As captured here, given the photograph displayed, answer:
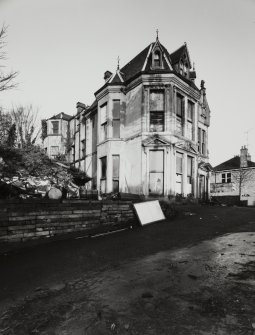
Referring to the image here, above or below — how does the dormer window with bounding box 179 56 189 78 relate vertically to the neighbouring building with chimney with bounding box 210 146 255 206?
above

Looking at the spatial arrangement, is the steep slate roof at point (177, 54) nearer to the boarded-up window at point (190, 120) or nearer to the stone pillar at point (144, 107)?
the boarded-up window at point (190, 120)

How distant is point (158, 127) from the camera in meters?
16.7

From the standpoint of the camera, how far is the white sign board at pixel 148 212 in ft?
29.3

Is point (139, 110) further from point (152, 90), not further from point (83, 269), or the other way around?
point (83, 269)

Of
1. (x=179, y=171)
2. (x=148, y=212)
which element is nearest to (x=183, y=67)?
(x=179, y=171)

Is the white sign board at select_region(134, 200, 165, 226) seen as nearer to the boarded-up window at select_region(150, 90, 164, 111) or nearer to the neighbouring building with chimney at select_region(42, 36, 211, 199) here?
the neighbouring building with chimney at select_region(42, 36, 211, 199)

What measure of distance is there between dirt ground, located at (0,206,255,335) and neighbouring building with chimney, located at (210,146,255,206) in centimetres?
3114

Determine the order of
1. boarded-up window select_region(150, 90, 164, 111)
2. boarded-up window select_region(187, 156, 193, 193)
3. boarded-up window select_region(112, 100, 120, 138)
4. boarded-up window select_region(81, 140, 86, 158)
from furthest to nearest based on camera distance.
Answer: boarded-up window select_region(81, 140, 86, 158), boarded-up window select_region(112, 100, 120, 138), boarded-up window select_region(187, 156, 193, 193), boarded-up window select_region(150, 90, 164, 111)

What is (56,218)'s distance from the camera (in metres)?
6.84

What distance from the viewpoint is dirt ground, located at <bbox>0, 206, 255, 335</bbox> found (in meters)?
2.52

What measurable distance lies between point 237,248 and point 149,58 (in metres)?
15.9

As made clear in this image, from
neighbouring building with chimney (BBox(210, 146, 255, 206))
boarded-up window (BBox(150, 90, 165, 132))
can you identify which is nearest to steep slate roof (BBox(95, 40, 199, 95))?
boarded-up window (BBox(150, 90, 165, 132))

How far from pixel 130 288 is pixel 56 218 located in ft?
13.1

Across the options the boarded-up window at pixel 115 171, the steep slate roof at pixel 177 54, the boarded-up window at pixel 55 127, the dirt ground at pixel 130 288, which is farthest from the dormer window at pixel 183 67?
the boarded-up window at pixel 55 127
